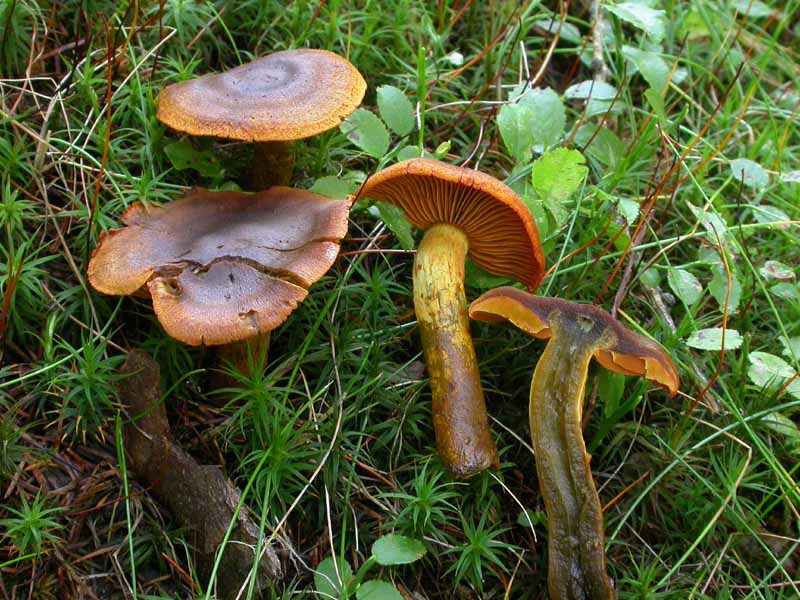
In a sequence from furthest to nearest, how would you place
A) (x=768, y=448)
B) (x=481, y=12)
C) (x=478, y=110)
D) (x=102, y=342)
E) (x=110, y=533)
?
1. (x=481, y=12)
2. (x=478, y=110)
3. (x=768, y=448)
4. (x=102, y=342)
5. (x=110, y=533)

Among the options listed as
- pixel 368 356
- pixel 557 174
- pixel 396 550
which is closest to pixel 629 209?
pixel 557 174

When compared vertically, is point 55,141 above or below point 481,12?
below

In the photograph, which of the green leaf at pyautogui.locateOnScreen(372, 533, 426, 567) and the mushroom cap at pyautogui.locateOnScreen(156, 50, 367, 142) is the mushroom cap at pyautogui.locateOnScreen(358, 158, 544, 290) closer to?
the mushroom cap at pyautogui.locateOnScreen(156, 50, 367, 142)

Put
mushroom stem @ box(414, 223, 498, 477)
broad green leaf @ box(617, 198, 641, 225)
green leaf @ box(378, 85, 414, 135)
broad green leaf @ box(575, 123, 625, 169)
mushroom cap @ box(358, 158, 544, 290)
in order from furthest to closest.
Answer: broad green leaf @ box(575, 123, 625, 169) → green leaf @ box(378, 85, 414, 135) → broad green leaf @ box(617, 198, 641, 225) → mushroom stem @ box(414, 223, 498, 477) → mushroom cap @ box(358, 158, 544, 290)

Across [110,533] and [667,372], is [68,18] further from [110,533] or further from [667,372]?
[667,372]

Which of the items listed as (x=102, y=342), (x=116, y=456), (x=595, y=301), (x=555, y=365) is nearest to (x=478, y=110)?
(x=595, y=301)

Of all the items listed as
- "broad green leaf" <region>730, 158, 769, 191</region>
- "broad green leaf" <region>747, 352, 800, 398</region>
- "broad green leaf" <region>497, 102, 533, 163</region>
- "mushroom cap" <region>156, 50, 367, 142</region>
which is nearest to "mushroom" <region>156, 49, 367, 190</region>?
"mushroom cap" <region>156, 50, 367, 142</region>
